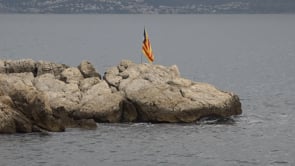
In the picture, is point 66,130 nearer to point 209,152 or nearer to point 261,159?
point 209,152

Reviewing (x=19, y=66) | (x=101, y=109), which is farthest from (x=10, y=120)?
(x=19, y=66)

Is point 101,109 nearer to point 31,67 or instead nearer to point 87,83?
point 87,83

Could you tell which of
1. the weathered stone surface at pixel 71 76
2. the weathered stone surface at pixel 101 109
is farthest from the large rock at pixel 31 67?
the weathered stone surface at pixel 101 109

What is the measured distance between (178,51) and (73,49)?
901 inches

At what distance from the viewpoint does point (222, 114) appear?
65.9 m

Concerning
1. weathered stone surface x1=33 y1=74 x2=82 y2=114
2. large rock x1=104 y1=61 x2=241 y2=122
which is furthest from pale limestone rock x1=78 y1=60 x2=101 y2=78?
large rock x1=104 y1=61 x2=241 y2=122

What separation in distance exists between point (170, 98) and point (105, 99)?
5198 millimetres

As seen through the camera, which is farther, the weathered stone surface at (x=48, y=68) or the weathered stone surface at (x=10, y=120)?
the weathered stone surface at (x=48, y=68)

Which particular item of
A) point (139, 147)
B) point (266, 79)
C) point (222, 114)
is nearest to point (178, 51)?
point (266, 79)

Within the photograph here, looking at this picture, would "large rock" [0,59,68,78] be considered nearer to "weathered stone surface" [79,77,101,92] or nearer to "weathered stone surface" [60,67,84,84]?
"weathered stone surface" [60,67,84,84]

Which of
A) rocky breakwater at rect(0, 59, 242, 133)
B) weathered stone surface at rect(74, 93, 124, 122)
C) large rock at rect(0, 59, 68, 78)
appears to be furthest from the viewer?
large rock at rect(0, 59, 68, 78)

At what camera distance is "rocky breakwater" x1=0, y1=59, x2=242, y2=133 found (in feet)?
198

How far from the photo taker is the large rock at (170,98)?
Result: 64.2m

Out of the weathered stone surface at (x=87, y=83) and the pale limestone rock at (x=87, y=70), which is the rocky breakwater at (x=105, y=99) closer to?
the weathered stone surface at (x=87, y=83)
